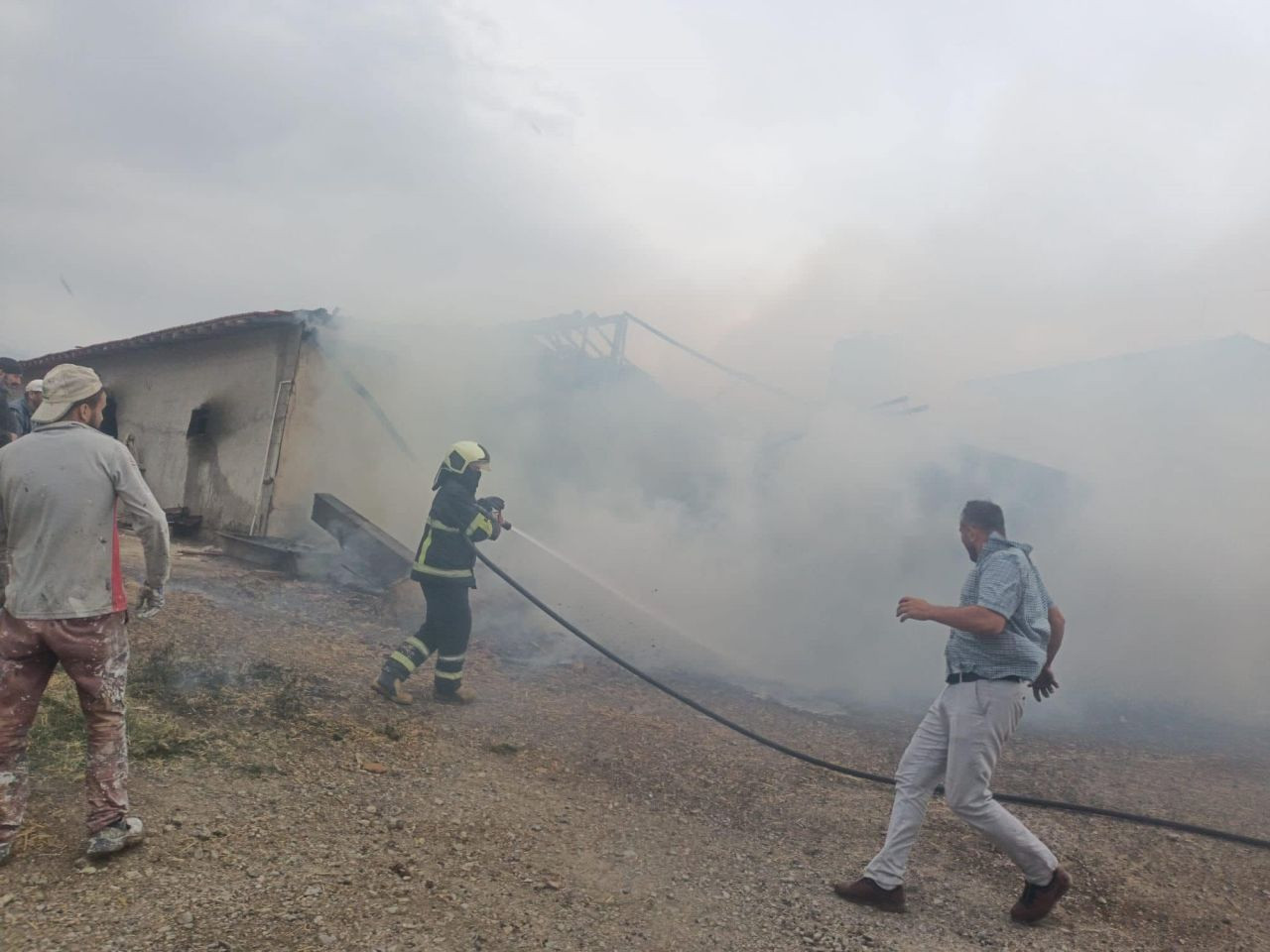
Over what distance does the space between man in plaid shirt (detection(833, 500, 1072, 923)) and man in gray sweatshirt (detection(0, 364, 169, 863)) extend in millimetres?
2575

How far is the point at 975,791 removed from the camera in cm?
292

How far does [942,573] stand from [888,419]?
1.93 meters

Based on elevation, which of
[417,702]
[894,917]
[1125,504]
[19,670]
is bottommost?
[417,702]

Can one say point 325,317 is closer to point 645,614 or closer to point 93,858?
point 645,614

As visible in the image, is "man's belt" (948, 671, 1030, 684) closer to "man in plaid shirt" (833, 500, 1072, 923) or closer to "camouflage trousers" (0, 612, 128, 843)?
"man in plaid shirt" (833, 500, 1072, 923)

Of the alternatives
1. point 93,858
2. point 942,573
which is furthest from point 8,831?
point 942,573

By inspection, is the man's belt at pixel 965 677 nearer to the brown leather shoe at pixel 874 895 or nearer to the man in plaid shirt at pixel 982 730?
the man in plaid shirt at pixel 982 730

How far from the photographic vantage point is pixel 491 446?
10297 mm

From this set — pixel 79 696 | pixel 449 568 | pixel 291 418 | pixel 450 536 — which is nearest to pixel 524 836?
pixel 79 696

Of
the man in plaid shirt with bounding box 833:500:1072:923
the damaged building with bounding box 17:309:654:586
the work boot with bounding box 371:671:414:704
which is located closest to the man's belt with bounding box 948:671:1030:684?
the man in plaid shirt with bounding box 833:500:1072:923

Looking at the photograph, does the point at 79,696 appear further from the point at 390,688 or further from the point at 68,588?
the point at 390,688

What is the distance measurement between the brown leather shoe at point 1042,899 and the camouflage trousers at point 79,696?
3078mm

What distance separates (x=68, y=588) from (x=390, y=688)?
2.42 m

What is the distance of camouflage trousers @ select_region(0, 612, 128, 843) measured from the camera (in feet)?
8.46
